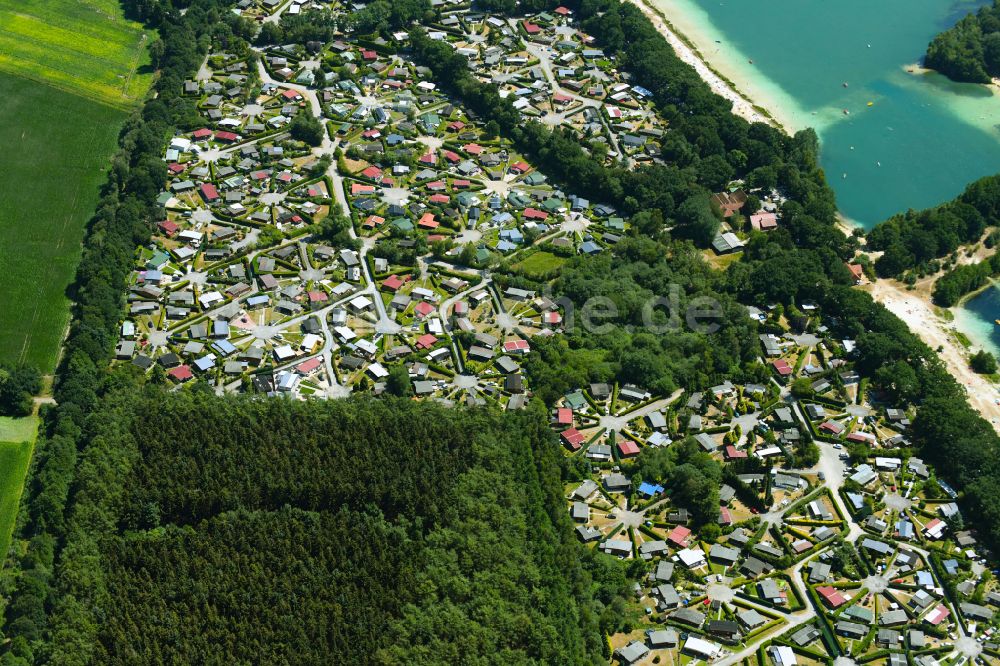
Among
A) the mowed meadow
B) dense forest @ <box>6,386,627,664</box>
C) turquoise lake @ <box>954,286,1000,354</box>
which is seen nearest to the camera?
dense forest @ <box>6,386,627,664</box>

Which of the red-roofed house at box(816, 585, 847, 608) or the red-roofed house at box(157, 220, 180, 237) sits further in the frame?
the red-roofed house at box(157, 220, 180, 237)

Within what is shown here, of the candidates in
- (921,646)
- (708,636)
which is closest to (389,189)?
(708,636)

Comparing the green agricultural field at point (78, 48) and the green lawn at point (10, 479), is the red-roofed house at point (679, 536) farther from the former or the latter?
the green agricultural field at point (78, 48)

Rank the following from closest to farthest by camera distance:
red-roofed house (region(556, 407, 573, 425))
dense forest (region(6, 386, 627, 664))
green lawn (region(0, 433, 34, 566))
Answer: dense forest (region(6, 386, 627, 664)) → green lawn (region(0, 433, 34, 566)) → red-roofed house (region(556, 407, 573, 425))

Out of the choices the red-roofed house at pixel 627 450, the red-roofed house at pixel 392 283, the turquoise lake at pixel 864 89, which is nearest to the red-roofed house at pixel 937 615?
the red-roofed house at pixel 627 450

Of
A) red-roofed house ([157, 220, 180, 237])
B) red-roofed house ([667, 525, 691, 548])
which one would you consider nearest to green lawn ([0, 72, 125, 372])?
red-roofed house ([157, 220, 180, 237])

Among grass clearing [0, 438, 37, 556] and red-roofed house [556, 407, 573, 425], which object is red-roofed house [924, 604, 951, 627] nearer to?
red-roofed house [556, 407, 573, 425]

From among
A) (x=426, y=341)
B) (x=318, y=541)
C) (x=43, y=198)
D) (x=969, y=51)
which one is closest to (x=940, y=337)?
(x=426, y=341)
